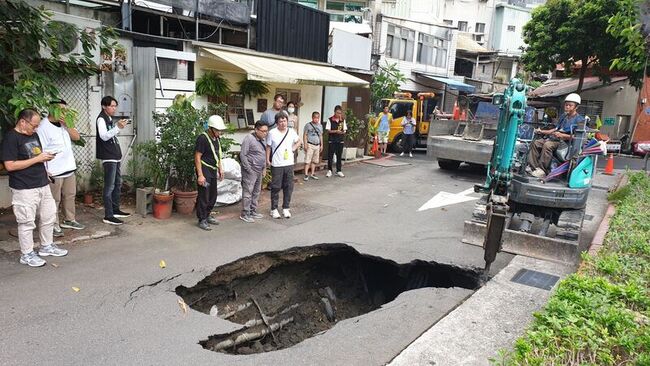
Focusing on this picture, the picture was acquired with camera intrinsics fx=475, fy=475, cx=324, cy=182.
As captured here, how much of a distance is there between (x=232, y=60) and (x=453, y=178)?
7095 millimetres

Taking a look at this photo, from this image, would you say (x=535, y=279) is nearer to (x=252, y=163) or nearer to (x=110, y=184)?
(x=252, y=163)

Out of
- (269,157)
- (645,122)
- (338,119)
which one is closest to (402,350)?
(269,157)

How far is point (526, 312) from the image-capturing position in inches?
191

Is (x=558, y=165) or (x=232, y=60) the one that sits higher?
(x=232, y=60)

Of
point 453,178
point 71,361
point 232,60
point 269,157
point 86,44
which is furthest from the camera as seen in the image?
point 453,178

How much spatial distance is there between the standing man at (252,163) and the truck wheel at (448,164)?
25.1 feet

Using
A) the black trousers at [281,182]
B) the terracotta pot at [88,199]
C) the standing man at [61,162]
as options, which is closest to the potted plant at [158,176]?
the terracotta pot at [88,199]

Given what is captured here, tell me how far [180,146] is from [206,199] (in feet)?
3.52

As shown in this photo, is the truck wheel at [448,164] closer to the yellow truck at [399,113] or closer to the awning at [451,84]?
the yellow truck at [399,113]

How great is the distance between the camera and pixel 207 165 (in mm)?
7090

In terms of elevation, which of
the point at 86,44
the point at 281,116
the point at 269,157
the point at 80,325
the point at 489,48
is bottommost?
the point at 80,325

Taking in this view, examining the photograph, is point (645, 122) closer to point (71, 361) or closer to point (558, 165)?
point (558, 165)

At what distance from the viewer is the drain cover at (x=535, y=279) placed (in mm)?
5632

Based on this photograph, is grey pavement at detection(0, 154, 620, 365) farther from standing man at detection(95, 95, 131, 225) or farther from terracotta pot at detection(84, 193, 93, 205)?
terracotta pot at detection(84, 193, 93, 205)
